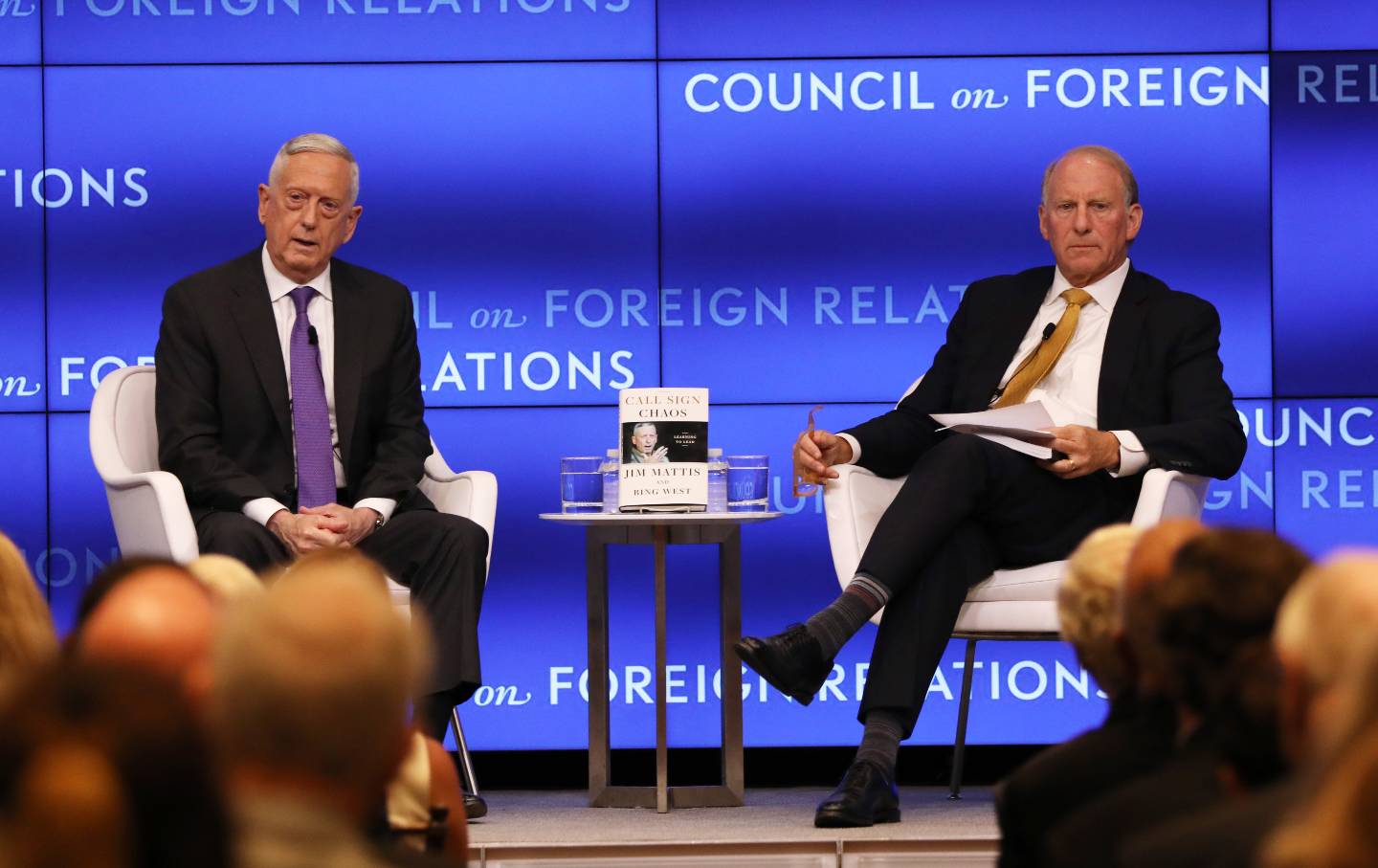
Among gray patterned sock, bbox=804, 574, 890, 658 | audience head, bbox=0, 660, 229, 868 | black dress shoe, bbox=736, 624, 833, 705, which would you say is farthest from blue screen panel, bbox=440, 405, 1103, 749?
audience head, bbox=0, 660, 229, 868

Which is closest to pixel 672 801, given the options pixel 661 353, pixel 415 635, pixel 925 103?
pixel 661 353

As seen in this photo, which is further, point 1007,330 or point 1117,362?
point 1007,330

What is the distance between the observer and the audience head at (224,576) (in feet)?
6.73

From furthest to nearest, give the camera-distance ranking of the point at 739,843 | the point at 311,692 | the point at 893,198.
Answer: the point at 893,198
the point at 739,843
the point at 311,692

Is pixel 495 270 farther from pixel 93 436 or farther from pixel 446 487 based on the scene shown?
pixel 93 436

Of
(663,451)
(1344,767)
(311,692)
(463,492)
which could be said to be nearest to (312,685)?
(311,692)

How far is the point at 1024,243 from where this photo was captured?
204 inches

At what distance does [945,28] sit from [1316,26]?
41.3 inches

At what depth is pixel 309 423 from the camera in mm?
4164

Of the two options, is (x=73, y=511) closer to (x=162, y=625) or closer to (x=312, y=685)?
(x=162, y=625)

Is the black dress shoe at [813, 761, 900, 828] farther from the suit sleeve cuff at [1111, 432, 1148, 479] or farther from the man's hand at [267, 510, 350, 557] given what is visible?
the man's hand at [267, 510, 350, 557]

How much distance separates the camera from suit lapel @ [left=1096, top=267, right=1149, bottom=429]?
4.23 meters

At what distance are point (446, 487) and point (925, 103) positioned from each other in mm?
1835

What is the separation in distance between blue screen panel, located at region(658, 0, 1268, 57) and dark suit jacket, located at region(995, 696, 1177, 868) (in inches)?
134
